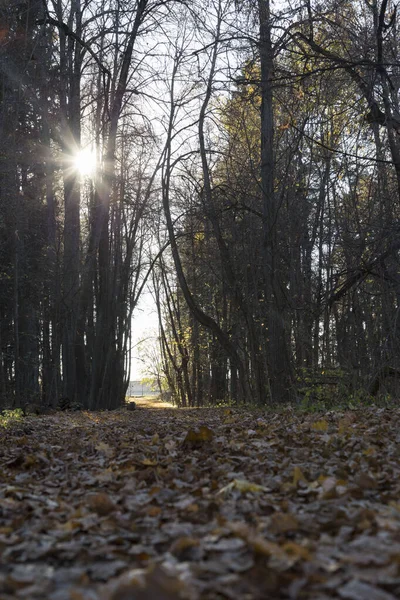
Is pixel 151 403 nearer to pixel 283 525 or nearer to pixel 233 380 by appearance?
pixel 233 380

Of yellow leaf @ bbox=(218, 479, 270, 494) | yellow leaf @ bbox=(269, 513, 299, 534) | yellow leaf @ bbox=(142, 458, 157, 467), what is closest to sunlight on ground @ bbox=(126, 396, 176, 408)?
yellow leaf @ bbox=(142, 458, 157, 467)

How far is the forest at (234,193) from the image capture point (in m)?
8.52

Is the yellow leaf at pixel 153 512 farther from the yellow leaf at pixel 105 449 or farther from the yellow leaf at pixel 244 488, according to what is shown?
the yellow leaf at pixel 105 449

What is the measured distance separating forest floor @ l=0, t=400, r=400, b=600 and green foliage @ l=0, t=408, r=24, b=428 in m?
4.33

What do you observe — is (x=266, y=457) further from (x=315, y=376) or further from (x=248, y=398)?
(x=248, y=398)

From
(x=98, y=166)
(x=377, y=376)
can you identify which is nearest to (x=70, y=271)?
(x=98, y=166)

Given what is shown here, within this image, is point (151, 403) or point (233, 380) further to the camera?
point (151, 403)

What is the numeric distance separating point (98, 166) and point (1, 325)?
641 centimetres

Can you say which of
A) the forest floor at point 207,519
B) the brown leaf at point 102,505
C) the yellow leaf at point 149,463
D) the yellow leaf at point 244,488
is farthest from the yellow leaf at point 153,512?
the yellow leaf at point 149,463

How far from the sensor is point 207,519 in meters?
2.78

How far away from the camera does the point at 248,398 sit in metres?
14.3

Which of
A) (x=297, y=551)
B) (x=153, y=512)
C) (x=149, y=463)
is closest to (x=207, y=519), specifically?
(x=153, y=512)

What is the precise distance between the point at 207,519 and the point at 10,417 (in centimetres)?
930

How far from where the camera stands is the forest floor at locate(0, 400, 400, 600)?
73.6 inches
